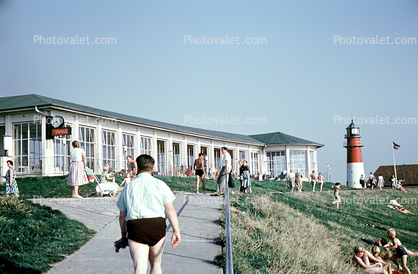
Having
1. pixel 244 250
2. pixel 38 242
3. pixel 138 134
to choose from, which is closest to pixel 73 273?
pixel 38 242

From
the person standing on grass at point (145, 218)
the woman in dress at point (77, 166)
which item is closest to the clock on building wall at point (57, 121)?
the woman in dress at point (77, 166)

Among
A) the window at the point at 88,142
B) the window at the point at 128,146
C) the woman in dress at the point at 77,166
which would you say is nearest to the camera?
the woman in dress at the point at 77,166

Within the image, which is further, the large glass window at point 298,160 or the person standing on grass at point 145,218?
the large glass window at point 298,160

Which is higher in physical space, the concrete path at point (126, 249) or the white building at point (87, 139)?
the white building at point (87, 139)

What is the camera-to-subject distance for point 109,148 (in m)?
26.1

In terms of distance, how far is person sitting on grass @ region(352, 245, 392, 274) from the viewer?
35.2ft

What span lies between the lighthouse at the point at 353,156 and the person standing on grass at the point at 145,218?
51440mm

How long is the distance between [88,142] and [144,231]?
21.1 m

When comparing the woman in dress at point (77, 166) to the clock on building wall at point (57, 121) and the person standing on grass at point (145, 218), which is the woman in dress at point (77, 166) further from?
the clock on building wall at point (57, 121)

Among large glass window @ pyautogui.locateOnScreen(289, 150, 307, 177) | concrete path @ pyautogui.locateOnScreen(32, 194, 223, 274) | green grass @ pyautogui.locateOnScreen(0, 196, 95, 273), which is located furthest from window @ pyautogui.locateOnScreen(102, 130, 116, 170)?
large glass window @ pyautogui.locateOnScreen(289, 150, 307, 177)

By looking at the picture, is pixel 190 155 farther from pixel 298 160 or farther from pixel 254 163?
pixel 298 160

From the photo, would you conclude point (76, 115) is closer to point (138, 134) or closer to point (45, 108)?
point (45, 108)

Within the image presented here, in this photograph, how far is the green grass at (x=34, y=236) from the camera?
6.08 metres

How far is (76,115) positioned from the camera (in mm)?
23938
